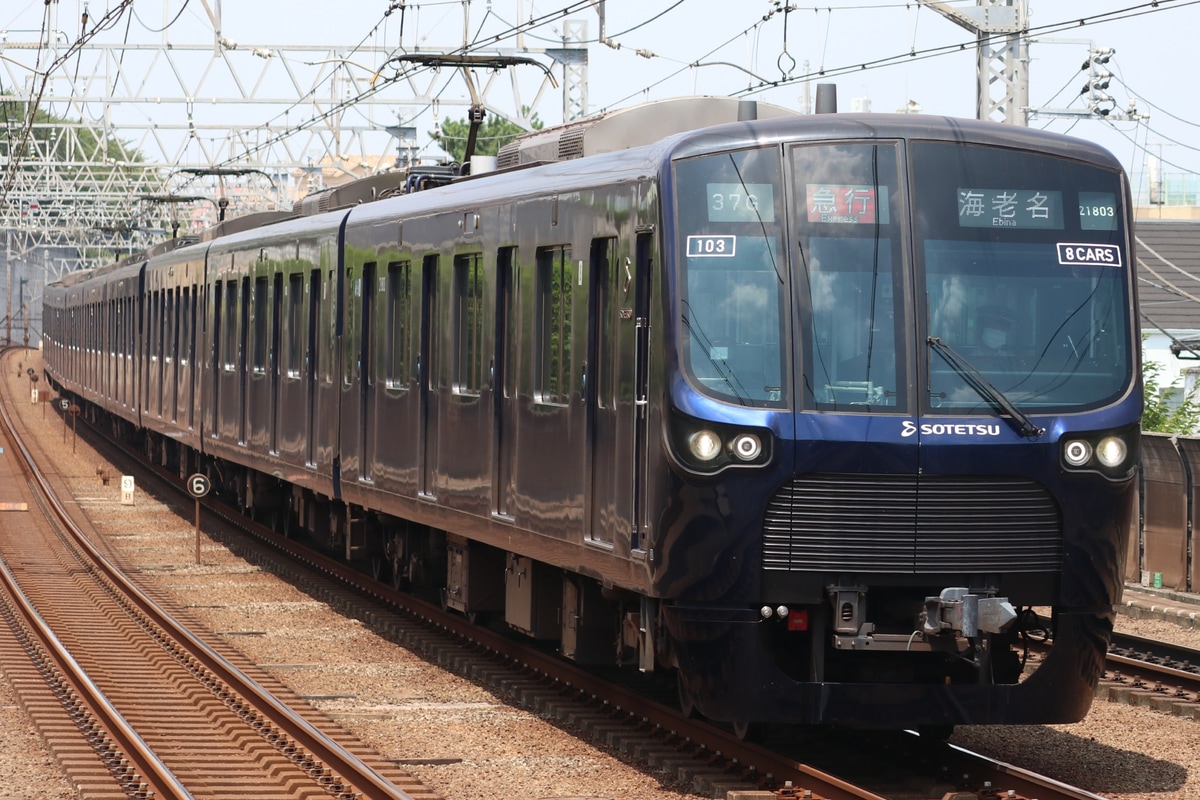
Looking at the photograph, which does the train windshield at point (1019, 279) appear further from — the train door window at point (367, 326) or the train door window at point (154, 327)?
the train door window at point (154, 327)

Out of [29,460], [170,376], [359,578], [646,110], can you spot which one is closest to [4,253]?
[29,460]

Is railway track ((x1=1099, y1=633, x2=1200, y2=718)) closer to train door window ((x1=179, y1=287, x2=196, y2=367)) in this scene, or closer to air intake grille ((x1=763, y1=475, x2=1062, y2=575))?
air intake grille ((x1=763, y1=475, x2=1062, y2=575))

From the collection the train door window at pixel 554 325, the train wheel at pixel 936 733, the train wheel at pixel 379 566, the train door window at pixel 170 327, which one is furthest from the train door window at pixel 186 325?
the train wheel at pixel 936 733

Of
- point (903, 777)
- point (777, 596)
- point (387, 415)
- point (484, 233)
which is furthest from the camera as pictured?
point (387, 415)

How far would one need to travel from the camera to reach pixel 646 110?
10.6 meters

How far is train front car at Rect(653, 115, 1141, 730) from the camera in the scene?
8.20 metres

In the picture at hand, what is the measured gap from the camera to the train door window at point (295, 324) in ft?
56.2

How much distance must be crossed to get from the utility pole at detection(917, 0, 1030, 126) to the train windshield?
26.1 feet

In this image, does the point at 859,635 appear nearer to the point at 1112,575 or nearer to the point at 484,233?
the point at 1112,575

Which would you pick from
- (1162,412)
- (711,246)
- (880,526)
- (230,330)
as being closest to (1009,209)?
(711,246)

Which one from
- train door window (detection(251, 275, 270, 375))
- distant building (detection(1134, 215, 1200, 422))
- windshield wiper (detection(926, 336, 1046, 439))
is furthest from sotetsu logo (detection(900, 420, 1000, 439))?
distant building (detection(1134, 215, 1200, 422))

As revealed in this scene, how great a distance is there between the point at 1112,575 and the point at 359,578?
32.4ft

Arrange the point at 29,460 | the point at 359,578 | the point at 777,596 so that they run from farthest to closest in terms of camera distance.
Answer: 1. the point at 29,460
2. the point at 359,578
3. the point at 777,596

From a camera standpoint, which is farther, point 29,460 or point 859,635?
point 29,460
